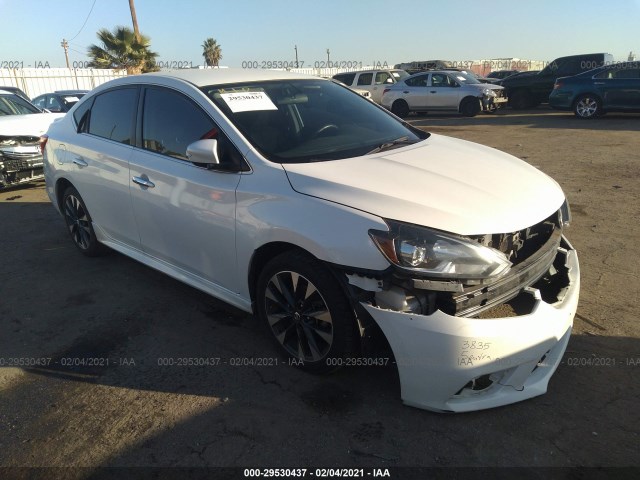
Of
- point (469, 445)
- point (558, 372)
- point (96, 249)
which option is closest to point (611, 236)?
point (558, 372)

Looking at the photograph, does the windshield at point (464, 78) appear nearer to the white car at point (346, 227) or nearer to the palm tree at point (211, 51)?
the white car at point (346, 227)

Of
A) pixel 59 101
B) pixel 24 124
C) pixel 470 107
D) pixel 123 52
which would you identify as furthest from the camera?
pixel 123 52

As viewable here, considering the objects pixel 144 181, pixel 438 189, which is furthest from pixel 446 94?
pixel 438 189

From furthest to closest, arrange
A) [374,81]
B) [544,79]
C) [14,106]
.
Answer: [374,81], [544,79], [14,106]

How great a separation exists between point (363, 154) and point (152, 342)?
1919 millimetres

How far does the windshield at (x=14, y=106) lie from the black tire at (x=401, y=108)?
12.4m

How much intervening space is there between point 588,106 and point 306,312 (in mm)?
14852

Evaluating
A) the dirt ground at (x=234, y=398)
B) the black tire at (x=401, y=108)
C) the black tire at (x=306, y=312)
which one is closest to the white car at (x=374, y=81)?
the black tire at (x=401, y=108)

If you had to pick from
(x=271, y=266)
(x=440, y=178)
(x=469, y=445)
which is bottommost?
(x=469, y=445)

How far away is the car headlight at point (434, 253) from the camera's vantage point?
2.33 metres

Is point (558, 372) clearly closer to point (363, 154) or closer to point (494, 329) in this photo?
point (494, 329)

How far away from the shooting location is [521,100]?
1858 centimetres

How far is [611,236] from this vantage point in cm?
500

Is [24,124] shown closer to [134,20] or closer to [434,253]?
[434,253]
